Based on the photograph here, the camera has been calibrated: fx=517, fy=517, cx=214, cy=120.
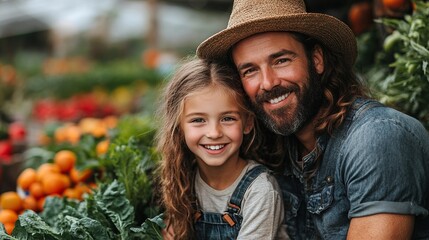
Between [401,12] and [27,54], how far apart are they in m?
19.9

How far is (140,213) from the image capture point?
292 centimetres

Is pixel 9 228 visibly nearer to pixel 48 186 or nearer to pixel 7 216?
pixel 7 216

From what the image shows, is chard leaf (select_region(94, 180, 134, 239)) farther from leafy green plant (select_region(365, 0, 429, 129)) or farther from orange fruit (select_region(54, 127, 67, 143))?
orange fruit (select_region(54, 127, 67, 143))

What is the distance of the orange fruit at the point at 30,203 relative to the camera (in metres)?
3.36

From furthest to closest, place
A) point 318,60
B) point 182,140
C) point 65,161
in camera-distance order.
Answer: point 65,161, point 182,140, point 318,60

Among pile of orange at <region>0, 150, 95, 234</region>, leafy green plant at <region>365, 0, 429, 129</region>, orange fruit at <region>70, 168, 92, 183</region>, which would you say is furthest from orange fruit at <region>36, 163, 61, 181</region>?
leafy green plant at <region>365, 0, 429, 129</region>

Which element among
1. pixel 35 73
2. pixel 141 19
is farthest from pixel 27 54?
pixel 35 73

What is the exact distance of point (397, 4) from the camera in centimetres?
332

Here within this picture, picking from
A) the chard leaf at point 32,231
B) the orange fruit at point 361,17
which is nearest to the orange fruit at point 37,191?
the chard leaf at point 32,231

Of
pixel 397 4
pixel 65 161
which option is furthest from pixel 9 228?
pixel 397 4

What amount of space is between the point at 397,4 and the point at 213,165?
1699mm

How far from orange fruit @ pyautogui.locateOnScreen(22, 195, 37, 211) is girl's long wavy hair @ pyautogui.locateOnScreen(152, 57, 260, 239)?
101 cm

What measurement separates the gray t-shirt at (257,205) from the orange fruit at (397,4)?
1.48 metres

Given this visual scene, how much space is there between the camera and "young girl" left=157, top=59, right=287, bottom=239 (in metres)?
2.51
